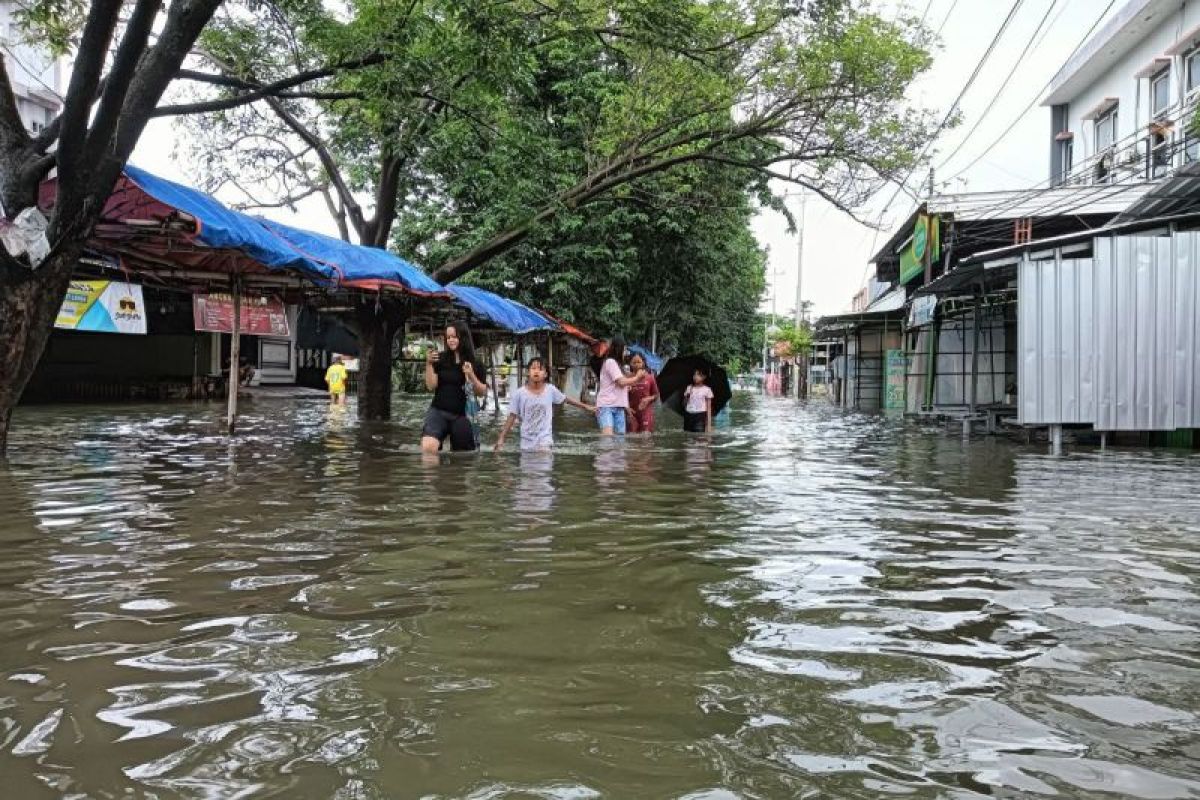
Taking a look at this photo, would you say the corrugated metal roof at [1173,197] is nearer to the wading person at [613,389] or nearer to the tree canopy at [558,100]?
the tree canopy at [558,100]

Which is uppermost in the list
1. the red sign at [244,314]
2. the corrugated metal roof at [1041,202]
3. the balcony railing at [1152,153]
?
the balcony railing at [1152,153]

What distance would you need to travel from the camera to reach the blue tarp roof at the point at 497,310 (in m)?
17.2

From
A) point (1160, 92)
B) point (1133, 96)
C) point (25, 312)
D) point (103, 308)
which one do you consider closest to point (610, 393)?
point (25, 312)

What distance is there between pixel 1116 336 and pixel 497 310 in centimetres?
1120

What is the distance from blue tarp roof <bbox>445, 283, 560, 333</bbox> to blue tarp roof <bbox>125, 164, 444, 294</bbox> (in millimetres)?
2685

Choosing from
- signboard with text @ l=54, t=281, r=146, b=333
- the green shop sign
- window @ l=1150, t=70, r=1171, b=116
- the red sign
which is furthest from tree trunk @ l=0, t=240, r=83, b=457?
window @ l=1150, t=70, r=1171, b=116

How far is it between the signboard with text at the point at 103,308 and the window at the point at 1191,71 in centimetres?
2201

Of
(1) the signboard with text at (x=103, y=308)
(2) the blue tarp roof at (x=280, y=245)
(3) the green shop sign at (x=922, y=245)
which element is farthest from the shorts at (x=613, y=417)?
(1) the signboard with text at (x=103, y=308)

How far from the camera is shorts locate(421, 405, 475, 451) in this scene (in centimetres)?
969

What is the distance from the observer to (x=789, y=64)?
14594 millimetres

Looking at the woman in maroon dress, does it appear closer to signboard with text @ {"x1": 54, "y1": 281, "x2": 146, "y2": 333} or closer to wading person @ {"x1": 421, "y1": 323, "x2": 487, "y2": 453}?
wading person @ {"x1": 421, "y1": 323, "x2": 487, "y2": 453}

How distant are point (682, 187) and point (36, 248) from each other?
1202cm

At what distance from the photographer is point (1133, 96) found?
19.3 meters

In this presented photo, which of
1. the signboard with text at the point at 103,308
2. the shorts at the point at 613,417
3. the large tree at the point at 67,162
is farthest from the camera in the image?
the signboard with text at the point at 103,308
